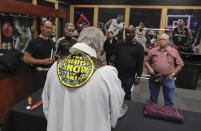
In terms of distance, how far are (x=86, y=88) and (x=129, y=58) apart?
1.67 metres

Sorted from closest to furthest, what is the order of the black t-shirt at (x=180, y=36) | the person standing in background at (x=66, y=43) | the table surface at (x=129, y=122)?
the table surface at (x=129, y=122) → the person standing in background at (x=66, y=43) → the black t-shirt at (x=180, y=36)

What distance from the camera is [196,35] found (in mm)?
5395

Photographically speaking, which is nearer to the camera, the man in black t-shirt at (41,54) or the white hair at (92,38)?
the white hair at (92,38)

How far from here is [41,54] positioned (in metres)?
2.47

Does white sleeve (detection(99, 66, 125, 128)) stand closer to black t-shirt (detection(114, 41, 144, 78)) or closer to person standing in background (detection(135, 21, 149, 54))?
black t-shirt (detection(114, 41, 144, 78))

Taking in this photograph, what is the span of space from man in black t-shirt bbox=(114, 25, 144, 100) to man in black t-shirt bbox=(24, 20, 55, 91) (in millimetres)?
1053

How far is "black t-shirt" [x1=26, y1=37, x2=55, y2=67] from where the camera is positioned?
2.42 meters

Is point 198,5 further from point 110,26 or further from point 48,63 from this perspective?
point 48,63

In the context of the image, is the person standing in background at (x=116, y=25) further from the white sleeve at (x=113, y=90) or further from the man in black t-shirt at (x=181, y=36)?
the white sleeve at (x=113, y=90)

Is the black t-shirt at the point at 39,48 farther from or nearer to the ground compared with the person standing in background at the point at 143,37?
nearer to the ground

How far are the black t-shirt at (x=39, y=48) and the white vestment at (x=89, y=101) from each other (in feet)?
4.72

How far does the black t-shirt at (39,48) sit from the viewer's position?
242cm

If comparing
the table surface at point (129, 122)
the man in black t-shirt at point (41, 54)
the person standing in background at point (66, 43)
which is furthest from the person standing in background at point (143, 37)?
the table surface at point (129, 122)

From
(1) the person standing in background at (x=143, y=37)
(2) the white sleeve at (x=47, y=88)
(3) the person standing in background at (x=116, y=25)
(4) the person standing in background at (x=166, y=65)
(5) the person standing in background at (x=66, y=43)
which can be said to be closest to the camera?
(2) the white sleeve at (x=47, y=88)
